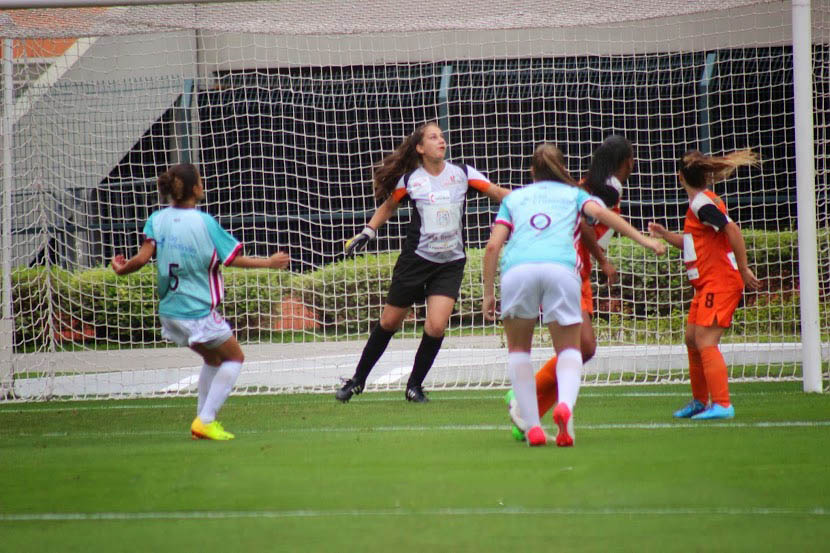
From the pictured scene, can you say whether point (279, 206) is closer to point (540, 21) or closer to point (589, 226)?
point (540, 21)

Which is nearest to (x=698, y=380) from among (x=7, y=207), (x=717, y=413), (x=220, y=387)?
(x=717, y=413)

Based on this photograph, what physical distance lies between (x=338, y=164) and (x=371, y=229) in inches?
232

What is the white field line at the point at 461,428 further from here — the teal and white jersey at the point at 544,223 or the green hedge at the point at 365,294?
the green hedge at the point at 365,294

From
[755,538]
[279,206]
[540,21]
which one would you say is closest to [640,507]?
[755,538]

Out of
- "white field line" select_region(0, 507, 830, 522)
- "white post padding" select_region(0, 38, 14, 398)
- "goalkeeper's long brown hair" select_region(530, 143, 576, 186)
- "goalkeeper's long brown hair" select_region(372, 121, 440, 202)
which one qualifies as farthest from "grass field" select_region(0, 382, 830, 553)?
"white post padding" select_region(0, 38, 14, 398)

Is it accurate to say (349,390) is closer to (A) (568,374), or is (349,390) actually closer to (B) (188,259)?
(B) (188,259)

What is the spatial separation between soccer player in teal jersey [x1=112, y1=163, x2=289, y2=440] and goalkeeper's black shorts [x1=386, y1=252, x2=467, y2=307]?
6.66 feet

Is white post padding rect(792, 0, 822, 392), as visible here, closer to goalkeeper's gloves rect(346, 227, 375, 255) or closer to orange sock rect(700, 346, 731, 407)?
orange sock rect(700, 346, 731, 407)

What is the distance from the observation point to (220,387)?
22.2 feet

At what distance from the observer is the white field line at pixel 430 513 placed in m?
4.40

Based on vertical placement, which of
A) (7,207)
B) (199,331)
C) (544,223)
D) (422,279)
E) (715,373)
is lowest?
(715,373)

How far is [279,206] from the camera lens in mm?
17906

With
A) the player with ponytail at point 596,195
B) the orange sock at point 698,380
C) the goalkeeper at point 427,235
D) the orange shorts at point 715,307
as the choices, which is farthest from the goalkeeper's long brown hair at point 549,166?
the goalkeeper at point 427,235

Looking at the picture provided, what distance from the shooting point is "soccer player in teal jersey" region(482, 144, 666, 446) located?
595 cm
